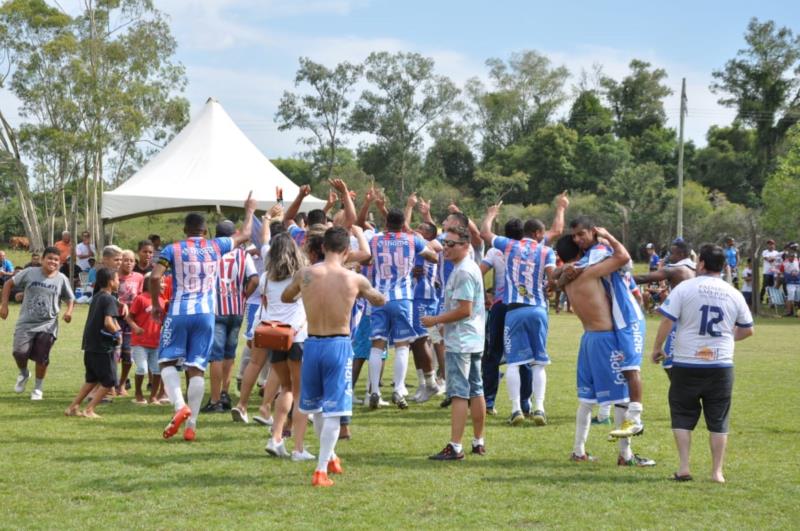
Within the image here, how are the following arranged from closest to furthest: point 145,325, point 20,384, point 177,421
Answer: point 177,421, point 145,325, point 20,384

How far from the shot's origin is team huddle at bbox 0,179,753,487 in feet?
24.0

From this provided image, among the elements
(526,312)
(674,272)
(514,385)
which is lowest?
(514,385)

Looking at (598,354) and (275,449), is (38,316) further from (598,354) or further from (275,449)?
(598,354)

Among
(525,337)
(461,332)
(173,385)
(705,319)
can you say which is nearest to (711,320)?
(705,319)

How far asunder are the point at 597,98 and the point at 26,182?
47.0 metres

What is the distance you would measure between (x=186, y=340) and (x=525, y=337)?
139 inches

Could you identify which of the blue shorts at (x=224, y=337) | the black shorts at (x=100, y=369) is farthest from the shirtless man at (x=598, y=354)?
the black shorts at (x=100, y=369)

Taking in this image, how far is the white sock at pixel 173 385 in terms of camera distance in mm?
8867

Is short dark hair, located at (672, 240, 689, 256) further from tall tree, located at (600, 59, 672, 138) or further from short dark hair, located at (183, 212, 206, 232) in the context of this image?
tall tree, located at (600, 59, 672, 138)

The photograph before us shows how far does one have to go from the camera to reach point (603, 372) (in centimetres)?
797

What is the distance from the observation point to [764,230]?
38656mm

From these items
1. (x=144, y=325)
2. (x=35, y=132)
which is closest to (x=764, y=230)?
(x=35, y=132)

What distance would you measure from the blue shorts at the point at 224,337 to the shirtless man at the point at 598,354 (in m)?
4.21

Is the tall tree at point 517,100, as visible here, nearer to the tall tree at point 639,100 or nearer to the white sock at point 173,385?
the tall tree at point 639,100
